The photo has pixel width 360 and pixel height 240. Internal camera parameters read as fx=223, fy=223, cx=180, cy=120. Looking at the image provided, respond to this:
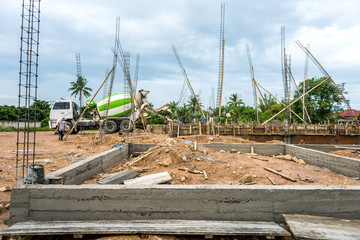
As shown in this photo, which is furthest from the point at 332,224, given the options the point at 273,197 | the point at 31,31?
the point at 31,31

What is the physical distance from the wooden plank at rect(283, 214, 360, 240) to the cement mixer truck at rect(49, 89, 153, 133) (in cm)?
1421

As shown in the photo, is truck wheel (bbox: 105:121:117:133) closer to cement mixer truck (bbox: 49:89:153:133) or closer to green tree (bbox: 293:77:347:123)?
cement mixer truck (bbox: 49:89:153:133)

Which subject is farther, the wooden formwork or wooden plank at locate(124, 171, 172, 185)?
the wooden formwork

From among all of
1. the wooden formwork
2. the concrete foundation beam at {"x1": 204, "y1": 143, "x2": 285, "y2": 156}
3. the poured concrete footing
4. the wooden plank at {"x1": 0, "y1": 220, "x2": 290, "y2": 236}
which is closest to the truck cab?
the wooden formwork

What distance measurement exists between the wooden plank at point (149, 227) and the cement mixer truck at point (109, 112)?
13381 mm

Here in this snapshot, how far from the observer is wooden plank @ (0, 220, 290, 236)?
3023 millimetres

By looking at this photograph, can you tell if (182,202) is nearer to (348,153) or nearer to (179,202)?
(179,202)

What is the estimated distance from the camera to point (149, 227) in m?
3.12

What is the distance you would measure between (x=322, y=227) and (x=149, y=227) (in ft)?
7.94

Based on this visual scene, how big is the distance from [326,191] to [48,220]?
4.43 m

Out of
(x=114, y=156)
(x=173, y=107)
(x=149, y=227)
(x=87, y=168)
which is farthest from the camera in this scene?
(x=173, y=107)

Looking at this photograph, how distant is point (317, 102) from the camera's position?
95.5ft

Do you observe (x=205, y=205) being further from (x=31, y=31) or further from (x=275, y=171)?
(x=31, y=31)

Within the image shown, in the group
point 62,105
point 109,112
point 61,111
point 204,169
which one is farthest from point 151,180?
point 62,105
